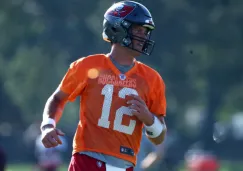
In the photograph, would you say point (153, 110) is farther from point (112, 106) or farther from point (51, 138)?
point (51, 138)

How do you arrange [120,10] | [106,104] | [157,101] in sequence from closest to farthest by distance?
[106,104] < [157,101] < [120,10]

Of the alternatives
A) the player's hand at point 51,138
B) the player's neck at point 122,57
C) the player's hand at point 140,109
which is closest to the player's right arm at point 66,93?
the player's hand at point 51,138

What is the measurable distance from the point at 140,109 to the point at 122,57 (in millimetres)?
548

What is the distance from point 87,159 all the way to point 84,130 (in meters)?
0.21

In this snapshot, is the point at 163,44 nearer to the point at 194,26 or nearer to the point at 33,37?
the point at 194,26

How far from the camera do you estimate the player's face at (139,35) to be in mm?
7223

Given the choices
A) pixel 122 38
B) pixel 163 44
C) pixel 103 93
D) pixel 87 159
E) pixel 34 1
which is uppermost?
pixel 34 1

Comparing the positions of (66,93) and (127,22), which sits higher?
(127,22)

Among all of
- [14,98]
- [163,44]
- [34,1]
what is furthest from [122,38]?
[14,98]

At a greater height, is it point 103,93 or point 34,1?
point 34,1

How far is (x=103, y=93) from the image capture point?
710 centimetres

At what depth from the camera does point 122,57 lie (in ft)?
23.9

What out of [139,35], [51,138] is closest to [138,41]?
[139,35]

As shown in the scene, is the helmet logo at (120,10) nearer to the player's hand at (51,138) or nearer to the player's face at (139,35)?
the player's face at (139,35)
